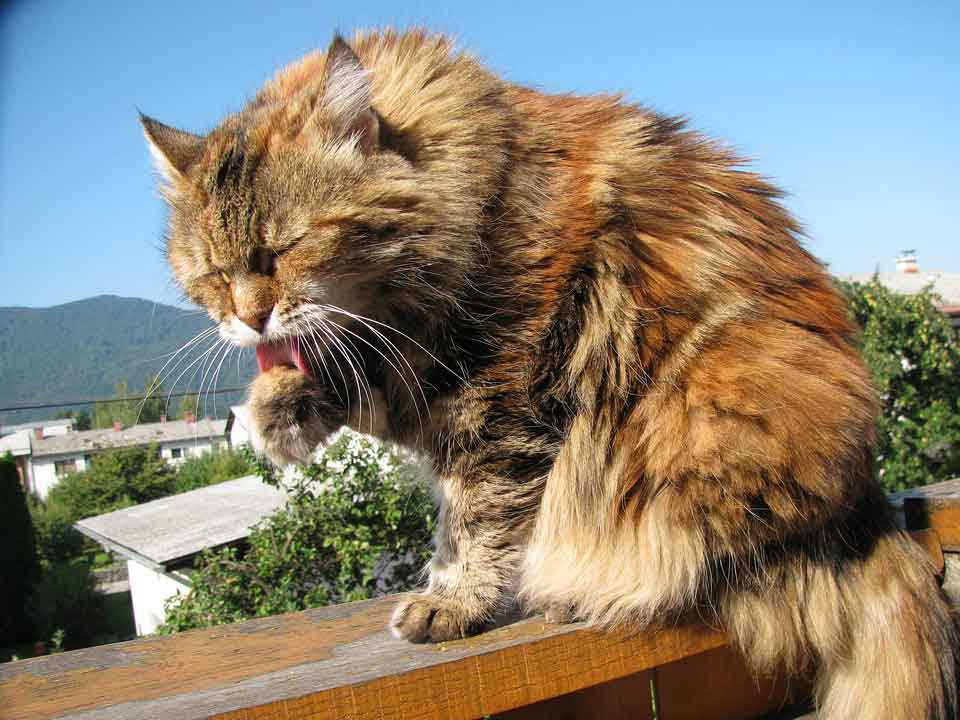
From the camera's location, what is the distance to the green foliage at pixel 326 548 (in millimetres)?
5578

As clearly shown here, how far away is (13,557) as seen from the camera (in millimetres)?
15336

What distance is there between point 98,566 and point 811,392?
3217 cm

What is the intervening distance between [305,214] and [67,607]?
16.6m

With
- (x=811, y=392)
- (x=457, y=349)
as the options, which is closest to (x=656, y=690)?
(x=811, y=392)

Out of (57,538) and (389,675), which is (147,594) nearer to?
(57,538)

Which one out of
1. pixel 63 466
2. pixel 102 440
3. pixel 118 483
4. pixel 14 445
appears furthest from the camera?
pixel 63 466

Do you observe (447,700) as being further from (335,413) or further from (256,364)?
(256,364)

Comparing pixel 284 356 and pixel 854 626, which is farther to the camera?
pixel 284 356

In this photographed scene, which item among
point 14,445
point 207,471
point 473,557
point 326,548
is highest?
point 14,445

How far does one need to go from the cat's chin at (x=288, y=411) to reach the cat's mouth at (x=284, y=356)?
0.04 ft

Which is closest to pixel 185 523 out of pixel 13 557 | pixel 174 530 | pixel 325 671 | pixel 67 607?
pixel 174 530

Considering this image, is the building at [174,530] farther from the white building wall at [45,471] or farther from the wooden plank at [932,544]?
the white building wall at [45,471]

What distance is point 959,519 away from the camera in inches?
75.5

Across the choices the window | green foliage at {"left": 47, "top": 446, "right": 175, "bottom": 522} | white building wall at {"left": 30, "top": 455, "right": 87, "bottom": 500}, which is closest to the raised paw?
green foliage at {"left": 47, "top": 446, "right": 175, "bottom": 522}
